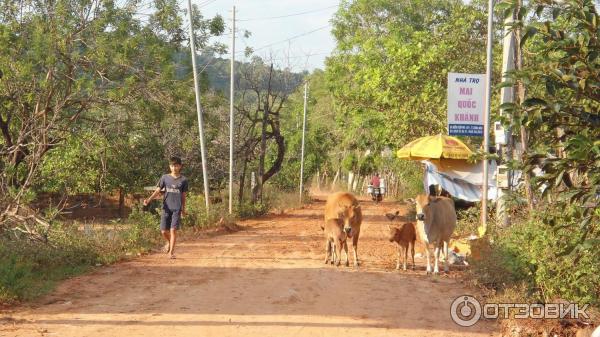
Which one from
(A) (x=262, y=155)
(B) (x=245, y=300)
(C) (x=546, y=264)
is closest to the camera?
(C) (x=546, y=264)

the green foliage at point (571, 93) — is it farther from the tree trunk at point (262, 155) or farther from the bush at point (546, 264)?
the tree trunk at point (262, 155)

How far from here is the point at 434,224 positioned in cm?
1316

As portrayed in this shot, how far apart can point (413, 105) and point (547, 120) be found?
72.0ft

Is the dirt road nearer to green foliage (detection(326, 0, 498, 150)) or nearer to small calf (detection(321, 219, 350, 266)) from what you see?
small calf (detection(321, 219, 350, 266))

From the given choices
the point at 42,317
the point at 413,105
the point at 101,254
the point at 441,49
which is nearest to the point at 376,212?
the point at 413,105

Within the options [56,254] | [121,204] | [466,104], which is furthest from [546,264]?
[121,204]

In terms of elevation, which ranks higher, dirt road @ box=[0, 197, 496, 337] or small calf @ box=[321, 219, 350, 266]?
small calf @ box=[321, 219, 350, 266]

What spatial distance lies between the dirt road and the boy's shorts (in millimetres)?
614

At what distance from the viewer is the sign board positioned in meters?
16.8

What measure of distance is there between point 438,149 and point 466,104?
4208 mm

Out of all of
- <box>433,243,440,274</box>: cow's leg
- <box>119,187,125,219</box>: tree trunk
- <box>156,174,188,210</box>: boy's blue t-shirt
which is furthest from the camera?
<box>119,187,125,219</box>: tree trunk

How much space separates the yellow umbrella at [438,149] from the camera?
68.4 feet

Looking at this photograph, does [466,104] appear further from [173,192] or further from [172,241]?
[172,241]

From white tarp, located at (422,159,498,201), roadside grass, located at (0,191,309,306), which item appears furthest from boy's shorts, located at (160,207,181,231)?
white tarp, located at (422,159,498,201)
